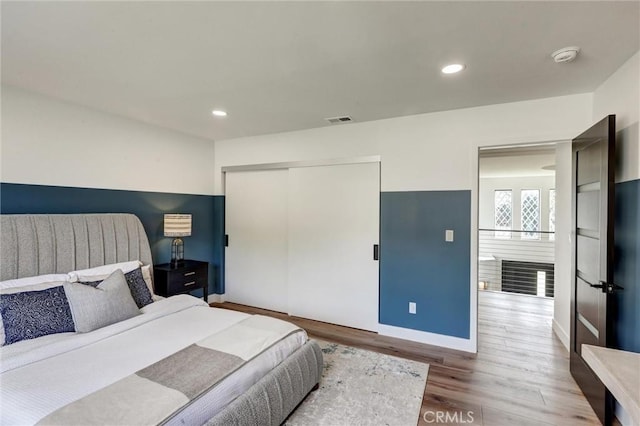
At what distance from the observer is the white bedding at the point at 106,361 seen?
4.70 ft

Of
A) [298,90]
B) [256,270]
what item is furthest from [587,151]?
[256,270]

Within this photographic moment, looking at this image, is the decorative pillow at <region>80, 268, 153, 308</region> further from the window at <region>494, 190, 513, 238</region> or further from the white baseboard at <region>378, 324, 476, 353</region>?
the window at <region>494, 190, 513, 238</region>

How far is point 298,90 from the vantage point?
8.93ft

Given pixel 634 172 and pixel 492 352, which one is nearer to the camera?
pixel 634 172

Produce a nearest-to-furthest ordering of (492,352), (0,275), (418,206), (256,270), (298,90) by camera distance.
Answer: (0,275) < (298,90) < (492,352) < (418,206) < (256,270)

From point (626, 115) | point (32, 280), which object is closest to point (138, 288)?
point (32, 280)

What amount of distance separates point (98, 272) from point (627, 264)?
4.18 metres

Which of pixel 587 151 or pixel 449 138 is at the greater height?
pixel 449 138

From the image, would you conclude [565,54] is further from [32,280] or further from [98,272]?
[32,280]

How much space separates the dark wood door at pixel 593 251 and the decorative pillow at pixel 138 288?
11.6ft

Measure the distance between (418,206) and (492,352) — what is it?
5.46ft

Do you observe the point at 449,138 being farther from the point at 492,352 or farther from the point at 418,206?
the point at 492,352

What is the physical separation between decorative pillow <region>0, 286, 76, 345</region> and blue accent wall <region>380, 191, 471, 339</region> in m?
2.93

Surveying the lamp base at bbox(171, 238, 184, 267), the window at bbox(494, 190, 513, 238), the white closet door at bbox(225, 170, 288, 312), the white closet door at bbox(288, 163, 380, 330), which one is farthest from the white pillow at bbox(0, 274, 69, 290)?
the window at bbox(494, 190, 513, 238)
